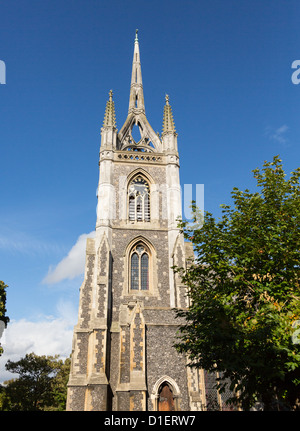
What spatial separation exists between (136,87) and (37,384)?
33.9 metres

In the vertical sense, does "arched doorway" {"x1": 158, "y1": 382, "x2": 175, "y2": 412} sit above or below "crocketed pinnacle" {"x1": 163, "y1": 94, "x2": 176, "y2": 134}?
below

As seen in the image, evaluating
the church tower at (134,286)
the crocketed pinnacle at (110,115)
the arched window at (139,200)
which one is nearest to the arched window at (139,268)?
the church tower at (134,286)

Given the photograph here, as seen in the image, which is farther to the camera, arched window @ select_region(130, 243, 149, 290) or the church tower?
arched window @ select_region(130, 243, 149, 290)

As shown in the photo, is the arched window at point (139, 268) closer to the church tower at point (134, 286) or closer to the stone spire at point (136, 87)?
the church tower at point (134, 286)

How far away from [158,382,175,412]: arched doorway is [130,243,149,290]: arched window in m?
6.39

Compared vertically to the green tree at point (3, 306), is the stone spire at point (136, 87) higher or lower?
higher

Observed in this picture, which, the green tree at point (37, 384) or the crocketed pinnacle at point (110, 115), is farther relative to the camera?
the green tree at point (37, 384)

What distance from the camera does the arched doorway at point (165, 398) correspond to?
56.5 feet

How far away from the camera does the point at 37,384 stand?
120ft

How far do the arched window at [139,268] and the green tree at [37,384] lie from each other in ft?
59.2

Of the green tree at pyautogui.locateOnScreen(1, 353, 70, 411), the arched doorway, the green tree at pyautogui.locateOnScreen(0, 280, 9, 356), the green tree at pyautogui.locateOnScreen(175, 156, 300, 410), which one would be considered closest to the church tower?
the arched doorway

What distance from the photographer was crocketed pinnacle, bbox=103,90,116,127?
2839 cm

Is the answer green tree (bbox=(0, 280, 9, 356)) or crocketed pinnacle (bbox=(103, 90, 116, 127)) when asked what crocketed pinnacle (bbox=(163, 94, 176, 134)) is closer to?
crocketed pinnacle (bbox=(103, 90, 116, 127))
